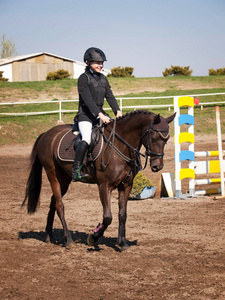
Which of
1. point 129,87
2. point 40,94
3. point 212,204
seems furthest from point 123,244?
point 129,87

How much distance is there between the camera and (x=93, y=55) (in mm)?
6199

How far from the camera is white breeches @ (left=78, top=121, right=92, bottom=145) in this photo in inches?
240

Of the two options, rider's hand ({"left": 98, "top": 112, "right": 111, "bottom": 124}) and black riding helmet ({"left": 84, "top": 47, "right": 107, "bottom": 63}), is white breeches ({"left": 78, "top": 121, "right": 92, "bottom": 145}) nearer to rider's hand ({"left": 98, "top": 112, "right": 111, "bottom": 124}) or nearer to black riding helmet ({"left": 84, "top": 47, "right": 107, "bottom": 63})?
rider's hand ({"left": 98, "top": 112, "right": 111, "bottom": 124})

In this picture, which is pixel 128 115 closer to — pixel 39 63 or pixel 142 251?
pixel 142 251

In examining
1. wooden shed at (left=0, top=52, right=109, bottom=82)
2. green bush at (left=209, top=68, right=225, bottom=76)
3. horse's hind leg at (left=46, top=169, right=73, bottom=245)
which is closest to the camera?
horse's hind leg at (left=46, top=169, right=73, bottom=245)

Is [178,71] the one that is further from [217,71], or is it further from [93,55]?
[93,55]

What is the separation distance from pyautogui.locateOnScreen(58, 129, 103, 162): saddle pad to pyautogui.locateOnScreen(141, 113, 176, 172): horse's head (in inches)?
32.9

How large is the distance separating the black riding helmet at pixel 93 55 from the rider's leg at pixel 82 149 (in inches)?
38.8

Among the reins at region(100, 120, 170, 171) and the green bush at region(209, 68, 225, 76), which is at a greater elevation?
the green bush at region(209, 68, 225, 76)

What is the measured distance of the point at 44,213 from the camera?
9.05 metres

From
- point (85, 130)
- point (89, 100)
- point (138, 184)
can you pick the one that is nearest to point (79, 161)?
point (85, 130)

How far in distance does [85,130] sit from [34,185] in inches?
72.7

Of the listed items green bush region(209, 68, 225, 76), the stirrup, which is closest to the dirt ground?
the stirrup

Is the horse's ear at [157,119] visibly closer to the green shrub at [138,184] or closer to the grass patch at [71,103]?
the green shrub at [138,184]
